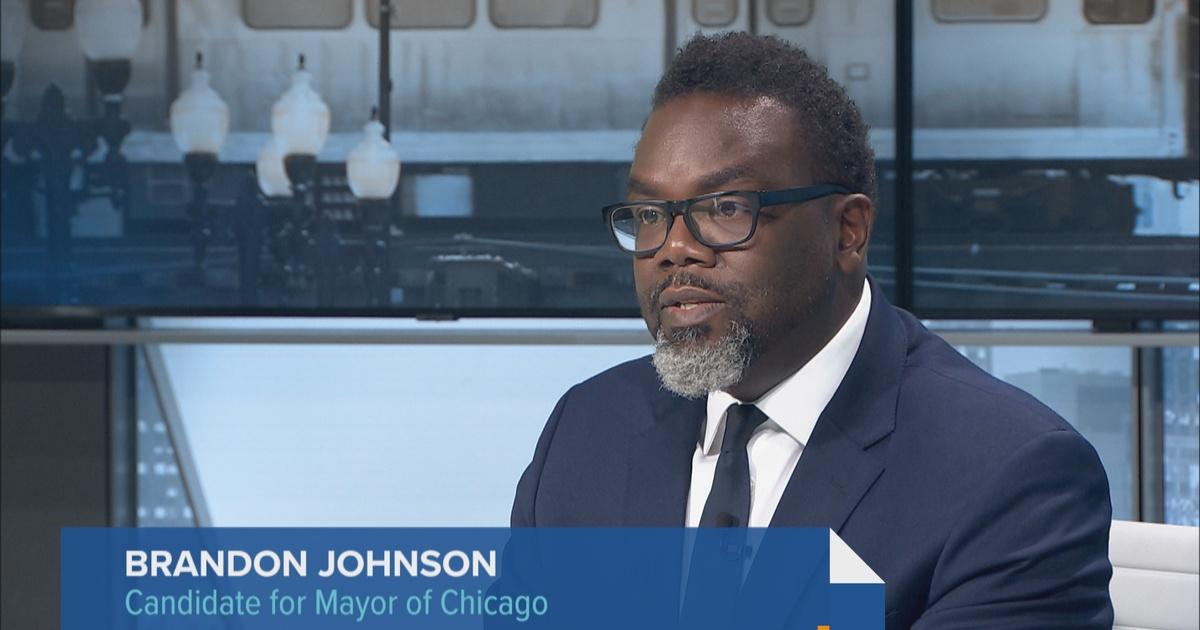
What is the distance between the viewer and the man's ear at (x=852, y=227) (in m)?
1.27

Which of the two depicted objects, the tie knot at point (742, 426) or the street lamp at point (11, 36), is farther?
the street lamp at point (11, 36)

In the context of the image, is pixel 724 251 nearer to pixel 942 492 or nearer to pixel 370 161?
pixel 942 492

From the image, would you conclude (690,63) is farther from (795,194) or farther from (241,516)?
(241,516)

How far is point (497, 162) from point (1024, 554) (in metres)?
2.09

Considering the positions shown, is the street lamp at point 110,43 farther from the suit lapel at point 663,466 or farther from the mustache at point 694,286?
the mustache at point 694,286

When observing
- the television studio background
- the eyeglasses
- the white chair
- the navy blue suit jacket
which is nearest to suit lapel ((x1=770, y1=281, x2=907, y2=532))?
the navy blue suit jacket

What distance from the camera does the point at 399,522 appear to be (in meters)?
3.38

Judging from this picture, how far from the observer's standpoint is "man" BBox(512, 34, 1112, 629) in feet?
3.85

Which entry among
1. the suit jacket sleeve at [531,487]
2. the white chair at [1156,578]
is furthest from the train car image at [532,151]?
the suit jacket sleeve at [531,487]

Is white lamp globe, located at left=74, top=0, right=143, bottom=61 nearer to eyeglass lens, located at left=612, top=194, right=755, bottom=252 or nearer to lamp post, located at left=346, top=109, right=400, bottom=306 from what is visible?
lamp post, located at left=346, top=109, right=400, bottom=306

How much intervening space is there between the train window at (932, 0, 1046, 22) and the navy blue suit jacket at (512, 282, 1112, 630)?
184 centimetres

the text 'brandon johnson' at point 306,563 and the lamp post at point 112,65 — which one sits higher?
the lamp post at point 112,65

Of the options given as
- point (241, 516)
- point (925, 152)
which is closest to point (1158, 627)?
point (925, 152)

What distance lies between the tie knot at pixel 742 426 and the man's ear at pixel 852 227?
166mm
